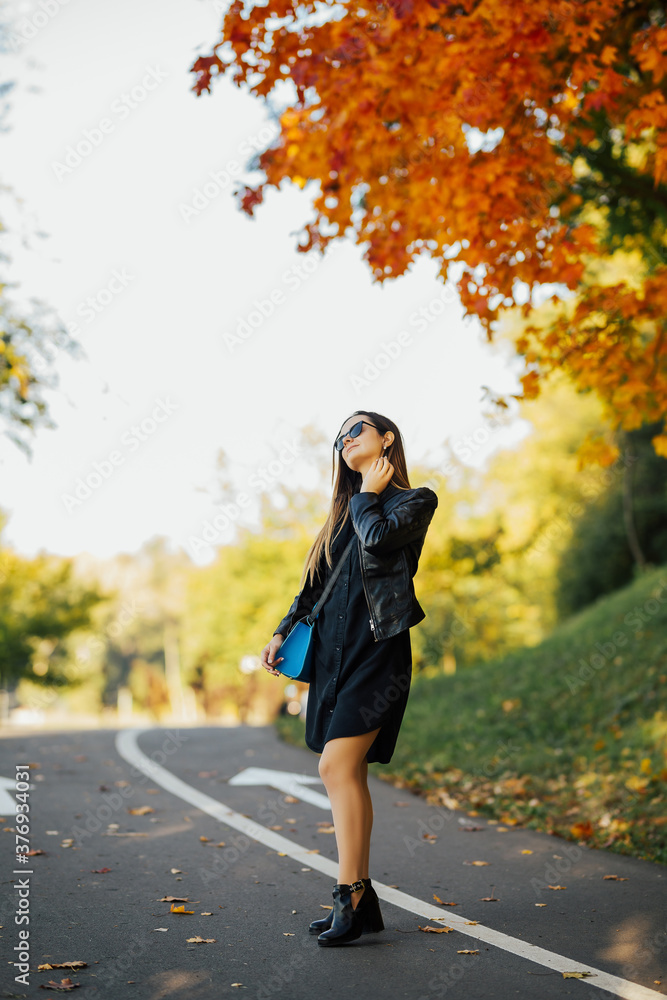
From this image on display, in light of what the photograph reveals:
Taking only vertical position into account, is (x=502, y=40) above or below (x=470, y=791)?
above

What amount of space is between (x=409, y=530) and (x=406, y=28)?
3768mm

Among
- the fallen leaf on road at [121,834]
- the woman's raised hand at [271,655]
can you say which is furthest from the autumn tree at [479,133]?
the fallen leaf on road at [121,834]

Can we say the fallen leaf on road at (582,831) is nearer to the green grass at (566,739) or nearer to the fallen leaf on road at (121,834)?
the green grass at (566,739)

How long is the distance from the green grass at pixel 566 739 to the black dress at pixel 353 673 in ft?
8.20

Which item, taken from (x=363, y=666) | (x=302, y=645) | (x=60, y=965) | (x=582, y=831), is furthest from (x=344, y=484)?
(x=582, y=831)

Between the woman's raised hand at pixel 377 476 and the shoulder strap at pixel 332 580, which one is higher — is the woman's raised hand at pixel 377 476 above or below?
above

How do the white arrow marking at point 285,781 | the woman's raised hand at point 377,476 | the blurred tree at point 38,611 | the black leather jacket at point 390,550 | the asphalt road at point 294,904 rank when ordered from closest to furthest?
1. the asphalt road at point 294,904
2. the black leather jacket at point 390,550
3. the woman's raised hand at point 377,476
4. the white arrow marking at point 285,781
5. the blurred tree at point 38,611

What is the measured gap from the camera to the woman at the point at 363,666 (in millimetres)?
3619

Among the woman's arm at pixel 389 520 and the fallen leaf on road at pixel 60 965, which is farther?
the woman's arm at pixel 389 520

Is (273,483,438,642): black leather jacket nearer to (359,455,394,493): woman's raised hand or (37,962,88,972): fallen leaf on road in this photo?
(359,455,394,493): woman's raised hand

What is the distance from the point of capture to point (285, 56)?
603 centimetres

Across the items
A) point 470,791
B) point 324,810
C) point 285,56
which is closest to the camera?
point 285,56

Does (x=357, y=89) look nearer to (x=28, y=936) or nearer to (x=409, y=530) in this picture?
(x=409, y=530)

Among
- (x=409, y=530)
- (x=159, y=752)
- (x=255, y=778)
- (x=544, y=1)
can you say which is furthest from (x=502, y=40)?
(x=159, y=752)
